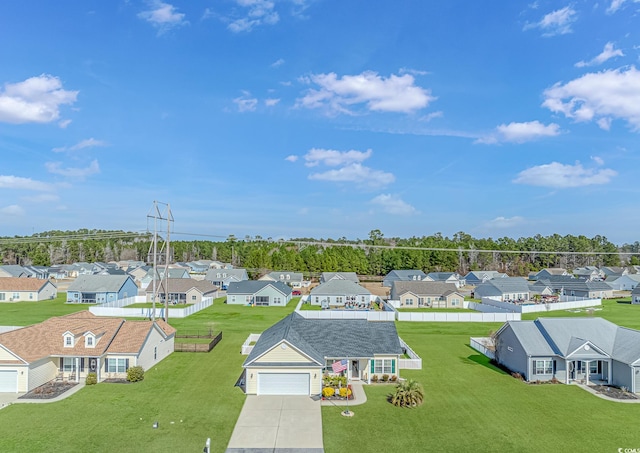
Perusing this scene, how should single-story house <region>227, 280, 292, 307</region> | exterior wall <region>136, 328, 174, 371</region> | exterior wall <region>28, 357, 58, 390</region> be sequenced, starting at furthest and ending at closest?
single-story house <region>227, 280, 292, 307</region>
exterior wall <region>136, 328, 174, 371</region>
exterior wall <region>28, 357, 58, 390</region>

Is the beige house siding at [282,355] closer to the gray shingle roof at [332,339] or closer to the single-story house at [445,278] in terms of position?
the gray shingle roof at [332,339]

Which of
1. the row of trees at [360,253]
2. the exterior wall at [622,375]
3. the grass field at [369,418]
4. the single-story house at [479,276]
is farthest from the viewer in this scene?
the row of trees at [360,253]

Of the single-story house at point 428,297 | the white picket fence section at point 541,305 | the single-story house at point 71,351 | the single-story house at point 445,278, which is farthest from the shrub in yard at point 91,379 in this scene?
the single-story house at point 445,278

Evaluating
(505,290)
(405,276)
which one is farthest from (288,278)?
(505,290)

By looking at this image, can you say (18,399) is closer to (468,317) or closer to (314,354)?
(314,354)

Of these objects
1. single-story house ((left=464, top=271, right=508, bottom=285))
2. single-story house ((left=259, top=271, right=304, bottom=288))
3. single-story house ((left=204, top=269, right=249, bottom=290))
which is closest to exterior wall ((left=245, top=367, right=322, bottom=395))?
single-story house ((left=204, top=269, right=249, bottom=290))

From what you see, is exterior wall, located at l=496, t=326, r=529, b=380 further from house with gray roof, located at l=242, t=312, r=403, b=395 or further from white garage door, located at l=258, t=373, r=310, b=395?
white garage door, located at l=258, t=373, r=310, b=395
